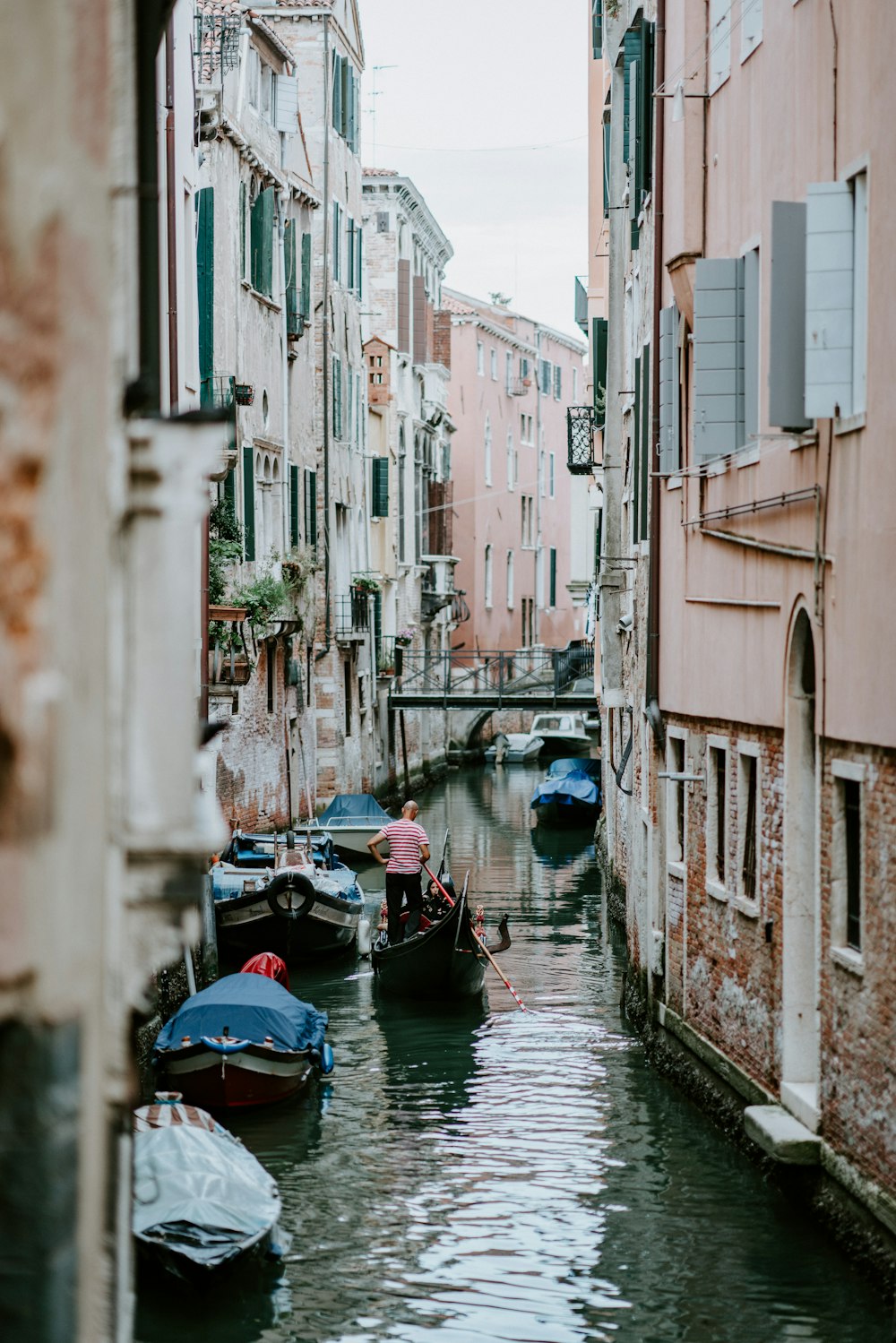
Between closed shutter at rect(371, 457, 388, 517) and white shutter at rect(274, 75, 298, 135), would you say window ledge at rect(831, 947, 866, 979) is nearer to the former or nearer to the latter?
white shutter at rect(274, 75, 298, 135)

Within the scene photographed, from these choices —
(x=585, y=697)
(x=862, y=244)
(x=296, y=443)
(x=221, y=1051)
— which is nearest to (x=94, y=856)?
(x=862, y=244)

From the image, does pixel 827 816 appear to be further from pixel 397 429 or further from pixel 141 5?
pixel 397 429

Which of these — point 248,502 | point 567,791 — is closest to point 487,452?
point 567,791

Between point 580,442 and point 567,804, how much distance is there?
27.6 ft

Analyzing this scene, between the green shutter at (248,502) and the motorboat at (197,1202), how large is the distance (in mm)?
14983

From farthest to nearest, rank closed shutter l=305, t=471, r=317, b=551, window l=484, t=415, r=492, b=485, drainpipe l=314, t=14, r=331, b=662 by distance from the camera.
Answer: window l=484, t=415, r=492, b=485 → drainpipe l=314, t=14, r=331, b=662 → closed shutter l=305, t=471, r=317, b=551

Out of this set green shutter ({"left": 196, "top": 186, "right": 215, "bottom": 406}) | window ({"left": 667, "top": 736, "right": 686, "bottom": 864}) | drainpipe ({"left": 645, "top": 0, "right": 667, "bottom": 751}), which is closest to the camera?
window ({"left": 667, "top": 736, "right": 686, "bottom": 864})

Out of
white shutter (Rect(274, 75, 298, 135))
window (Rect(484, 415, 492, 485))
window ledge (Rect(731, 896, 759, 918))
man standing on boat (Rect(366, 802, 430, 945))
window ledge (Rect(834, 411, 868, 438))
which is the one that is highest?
white shutter (Rect(274, 75, 298, 135))

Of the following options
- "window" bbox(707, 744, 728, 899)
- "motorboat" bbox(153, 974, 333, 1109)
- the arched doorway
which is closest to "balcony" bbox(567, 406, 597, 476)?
"motorboat" bbox(153, 974, 333, 1109)

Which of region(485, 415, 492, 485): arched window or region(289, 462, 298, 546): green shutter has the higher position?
region(485, 415, 492, 485): arched window

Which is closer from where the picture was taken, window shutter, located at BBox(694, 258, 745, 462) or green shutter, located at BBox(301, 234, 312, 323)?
window shutter, located at BBox(694, 258, 745, 462)

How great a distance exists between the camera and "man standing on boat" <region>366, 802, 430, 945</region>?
17062 mm

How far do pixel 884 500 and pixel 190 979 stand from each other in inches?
342

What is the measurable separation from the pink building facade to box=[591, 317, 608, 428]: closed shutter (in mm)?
25629
